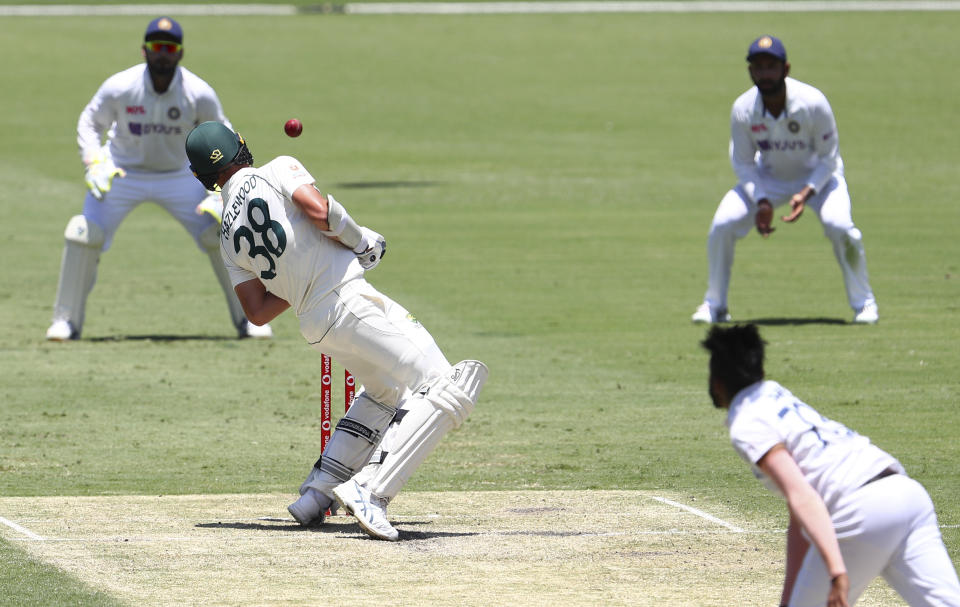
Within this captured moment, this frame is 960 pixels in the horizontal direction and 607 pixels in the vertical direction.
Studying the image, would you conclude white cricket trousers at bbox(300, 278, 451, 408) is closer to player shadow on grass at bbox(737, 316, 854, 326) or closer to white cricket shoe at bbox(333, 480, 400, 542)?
white cricket shoe at bbox(333, 480, 400, 542)

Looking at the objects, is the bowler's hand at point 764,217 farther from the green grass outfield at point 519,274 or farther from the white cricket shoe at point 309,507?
the white cricket shoe at point 309,507

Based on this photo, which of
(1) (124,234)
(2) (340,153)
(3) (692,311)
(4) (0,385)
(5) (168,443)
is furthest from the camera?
(2) (340,153)

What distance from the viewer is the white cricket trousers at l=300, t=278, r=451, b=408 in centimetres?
767

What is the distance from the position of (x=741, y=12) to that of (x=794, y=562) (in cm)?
4803

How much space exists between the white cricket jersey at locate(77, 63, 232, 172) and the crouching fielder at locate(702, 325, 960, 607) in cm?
954

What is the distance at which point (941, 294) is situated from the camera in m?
16.5

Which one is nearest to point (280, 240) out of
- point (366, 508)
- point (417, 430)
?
point (417, 430)

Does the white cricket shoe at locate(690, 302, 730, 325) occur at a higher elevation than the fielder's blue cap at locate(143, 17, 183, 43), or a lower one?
lower

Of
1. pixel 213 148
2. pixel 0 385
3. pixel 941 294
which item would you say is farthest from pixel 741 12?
pixel 213 148

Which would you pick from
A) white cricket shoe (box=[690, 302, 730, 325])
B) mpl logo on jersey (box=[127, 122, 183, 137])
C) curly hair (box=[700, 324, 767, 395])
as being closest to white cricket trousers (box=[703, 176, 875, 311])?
white cricket shoe (box=[690, 302, 730, 325])

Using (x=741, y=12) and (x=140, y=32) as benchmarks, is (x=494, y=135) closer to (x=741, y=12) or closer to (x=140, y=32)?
(x=140, y=32)

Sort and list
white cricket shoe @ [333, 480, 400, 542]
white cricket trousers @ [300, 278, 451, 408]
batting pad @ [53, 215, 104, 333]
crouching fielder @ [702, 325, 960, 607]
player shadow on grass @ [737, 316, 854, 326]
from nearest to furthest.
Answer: crouching fielder @ [702, 325, 960, 607] → white cricket shoe @ [333, 480, 400, 542] → white cricket trousers @ [300, 278, 451, 408] → batting pad @ [53, 215, 104, 333] → player shadow on grass @ [737, 316, 854, 326]

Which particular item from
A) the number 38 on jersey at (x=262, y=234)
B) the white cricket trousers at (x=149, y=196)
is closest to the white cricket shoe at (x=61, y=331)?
the white cricket trousers at (x=149, y=196)

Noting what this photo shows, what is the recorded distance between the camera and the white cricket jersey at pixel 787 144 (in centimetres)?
1453
